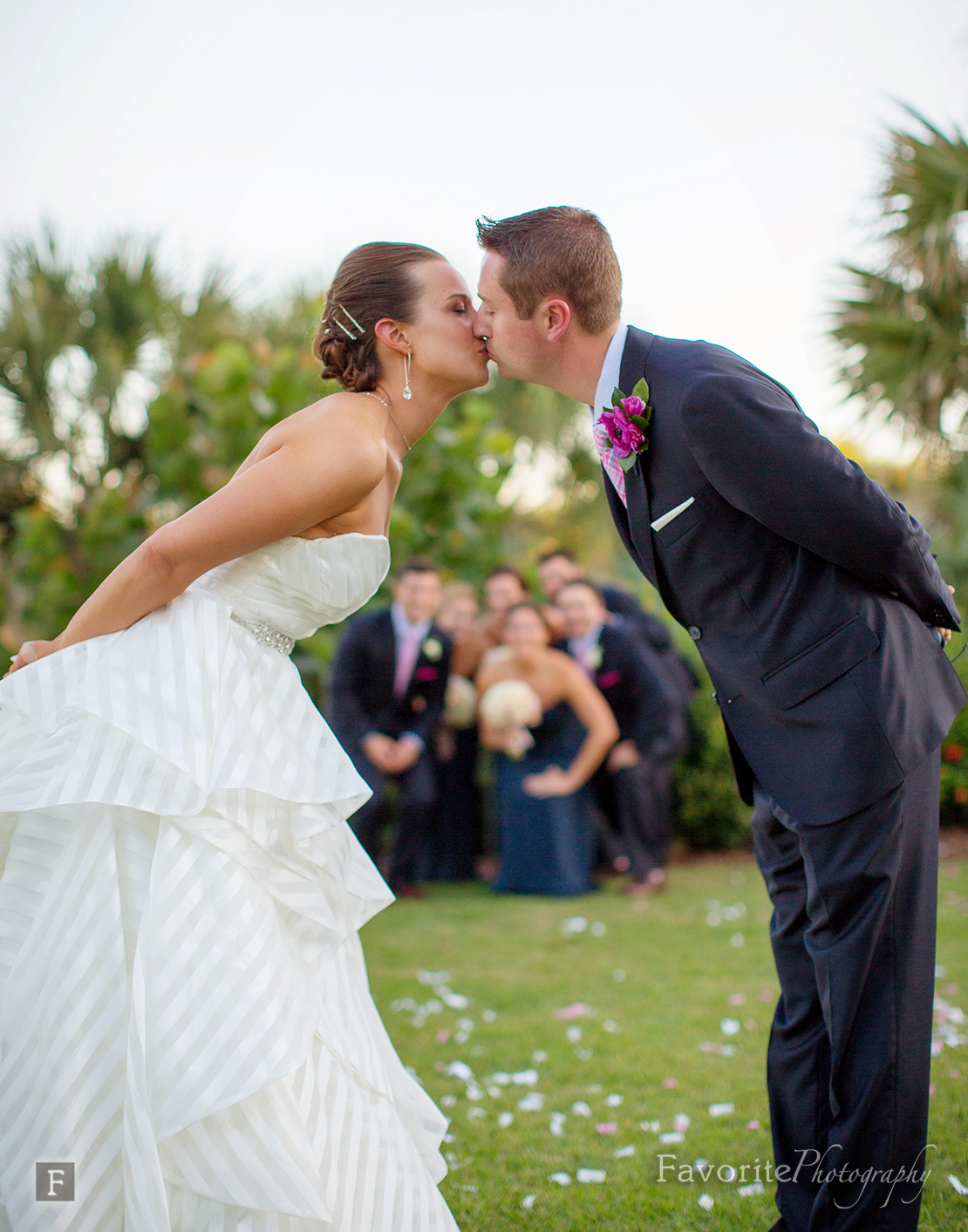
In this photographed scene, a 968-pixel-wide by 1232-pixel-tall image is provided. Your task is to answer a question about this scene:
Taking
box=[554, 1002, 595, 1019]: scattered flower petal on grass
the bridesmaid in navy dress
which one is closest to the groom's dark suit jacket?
box=[554, 1002, 595, 1019]: scattered flower petal on grass

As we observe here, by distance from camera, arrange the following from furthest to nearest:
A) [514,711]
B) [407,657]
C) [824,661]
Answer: [407,657] < [514,711] < [824,661]

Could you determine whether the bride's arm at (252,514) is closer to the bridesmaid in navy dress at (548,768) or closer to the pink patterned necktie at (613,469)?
the pink patterned necktie at (613,469)

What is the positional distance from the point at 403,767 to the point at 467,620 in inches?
56.0

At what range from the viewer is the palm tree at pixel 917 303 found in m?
8.22

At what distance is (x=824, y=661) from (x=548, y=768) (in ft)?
17.6

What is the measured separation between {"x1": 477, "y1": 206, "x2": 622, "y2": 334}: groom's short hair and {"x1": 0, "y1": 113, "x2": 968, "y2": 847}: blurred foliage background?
6.31m

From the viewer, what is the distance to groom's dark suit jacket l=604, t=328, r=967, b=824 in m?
2.07

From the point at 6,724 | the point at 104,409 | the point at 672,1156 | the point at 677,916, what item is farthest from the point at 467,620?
the point at 6,724

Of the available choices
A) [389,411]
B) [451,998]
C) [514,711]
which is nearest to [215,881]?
[389,411]

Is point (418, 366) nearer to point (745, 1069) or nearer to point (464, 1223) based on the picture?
point (464, 1223)

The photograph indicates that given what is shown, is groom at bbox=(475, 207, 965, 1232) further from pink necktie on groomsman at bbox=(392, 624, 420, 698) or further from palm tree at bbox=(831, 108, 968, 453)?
palm tree at bbox=(831, 108, 968, 453)

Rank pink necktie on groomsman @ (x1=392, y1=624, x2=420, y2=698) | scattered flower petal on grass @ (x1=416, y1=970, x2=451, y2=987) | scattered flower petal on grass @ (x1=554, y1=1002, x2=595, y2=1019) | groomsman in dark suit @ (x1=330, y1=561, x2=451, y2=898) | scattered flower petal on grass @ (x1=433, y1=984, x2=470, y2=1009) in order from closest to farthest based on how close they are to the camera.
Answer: scattered flower petal on grass @ (x1=554, y1=1002, x2=595, y2=1019), scattered flower petal on grass @ (x1=433, y1=984, x2=470, y2=1009), scattered flower petal on grass @ (x1=416, y1=970, x2=451, y2=987), groomsman in dark suit @ (x1=330, y1=561, x2=451, y2=898), pink necktie on groomsman @ (x1=392, y1=624, x2=420, y2=698)

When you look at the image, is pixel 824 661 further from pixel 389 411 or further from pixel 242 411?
pixel 242 411

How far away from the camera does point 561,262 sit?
237cm
